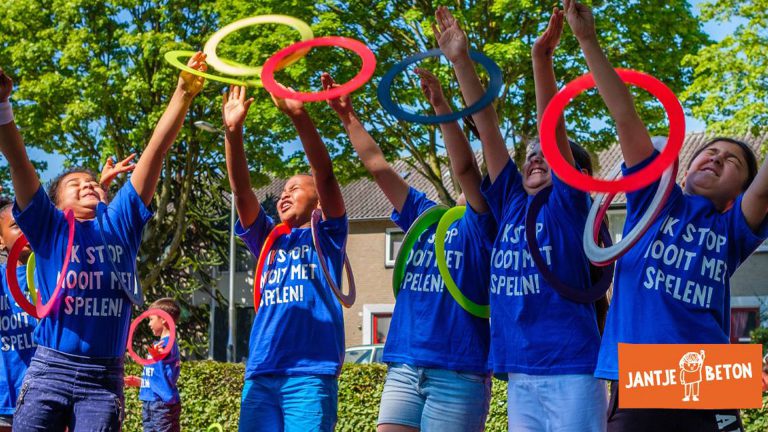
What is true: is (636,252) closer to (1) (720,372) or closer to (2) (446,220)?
(1) (720,372)

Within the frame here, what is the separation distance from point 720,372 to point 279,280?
8.63 feet

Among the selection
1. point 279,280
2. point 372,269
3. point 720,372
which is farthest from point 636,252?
point 372,269

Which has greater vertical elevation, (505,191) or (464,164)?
(464,164)

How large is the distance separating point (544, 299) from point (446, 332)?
0.76 meters

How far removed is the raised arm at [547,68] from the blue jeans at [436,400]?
129 cm

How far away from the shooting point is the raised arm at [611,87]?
4.15 m

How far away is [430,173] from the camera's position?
21062 millimetres

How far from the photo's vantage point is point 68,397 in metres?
5.04

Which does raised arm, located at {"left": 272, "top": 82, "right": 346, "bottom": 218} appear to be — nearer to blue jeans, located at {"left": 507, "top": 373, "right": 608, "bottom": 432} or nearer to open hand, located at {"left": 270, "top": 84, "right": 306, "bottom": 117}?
open hand, located at {"left": 270, "top": 84, "right": 306, "bottom": 117}

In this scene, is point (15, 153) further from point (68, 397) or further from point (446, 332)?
point (446, 332)

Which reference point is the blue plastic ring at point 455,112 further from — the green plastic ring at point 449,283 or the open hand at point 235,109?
the open hand at point 235,109

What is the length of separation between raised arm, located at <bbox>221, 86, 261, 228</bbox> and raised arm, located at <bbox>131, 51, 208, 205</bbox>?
0.68 ft

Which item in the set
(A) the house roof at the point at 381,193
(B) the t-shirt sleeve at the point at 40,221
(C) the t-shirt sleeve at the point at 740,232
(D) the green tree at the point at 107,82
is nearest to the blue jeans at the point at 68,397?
(B) the t-shirt sleeve at the point at 40,221

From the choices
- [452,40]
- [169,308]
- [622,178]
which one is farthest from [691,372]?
[169,308]
